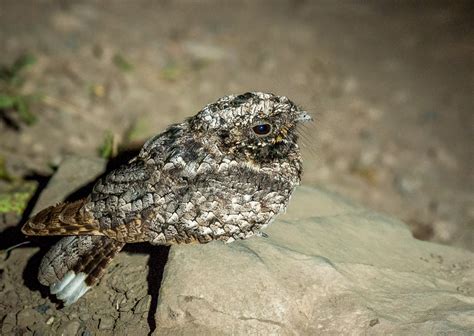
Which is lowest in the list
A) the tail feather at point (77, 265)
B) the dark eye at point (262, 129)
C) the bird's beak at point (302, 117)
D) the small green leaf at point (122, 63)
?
the tail feather at point (77, 265)

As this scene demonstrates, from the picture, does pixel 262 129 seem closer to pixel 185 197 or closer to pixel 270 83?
pixel 185 197

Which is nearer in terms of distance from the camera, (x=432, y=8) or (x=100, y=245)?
(x=100, y=245)

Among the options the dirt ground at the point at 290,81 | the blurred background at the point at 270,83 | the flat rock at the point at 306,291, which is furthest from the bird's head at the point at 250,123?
the dirt ground at the point at 290,81

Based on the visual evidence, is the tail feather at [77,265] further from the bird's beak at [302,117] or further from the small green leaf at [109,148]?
the small green leaf at [109,148]

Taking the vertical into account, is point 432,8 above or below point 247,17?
above

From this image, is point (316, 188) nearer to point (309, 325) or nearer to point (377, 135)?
point (309, 325)

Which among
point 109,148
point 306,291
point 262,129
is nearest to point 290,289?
point 306,291

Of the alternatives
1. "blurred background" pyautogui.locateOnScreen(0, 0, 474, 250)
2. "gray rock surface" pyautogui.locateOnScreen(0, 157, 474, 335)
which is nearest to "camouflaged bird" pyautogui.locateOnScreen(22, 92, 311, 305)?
"gray rock surface" pyautogui.locateOnScreen(0, 157, 474, 335)

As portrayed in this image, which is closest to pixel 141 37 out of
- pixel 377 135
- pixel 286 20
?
pixel 286 20
